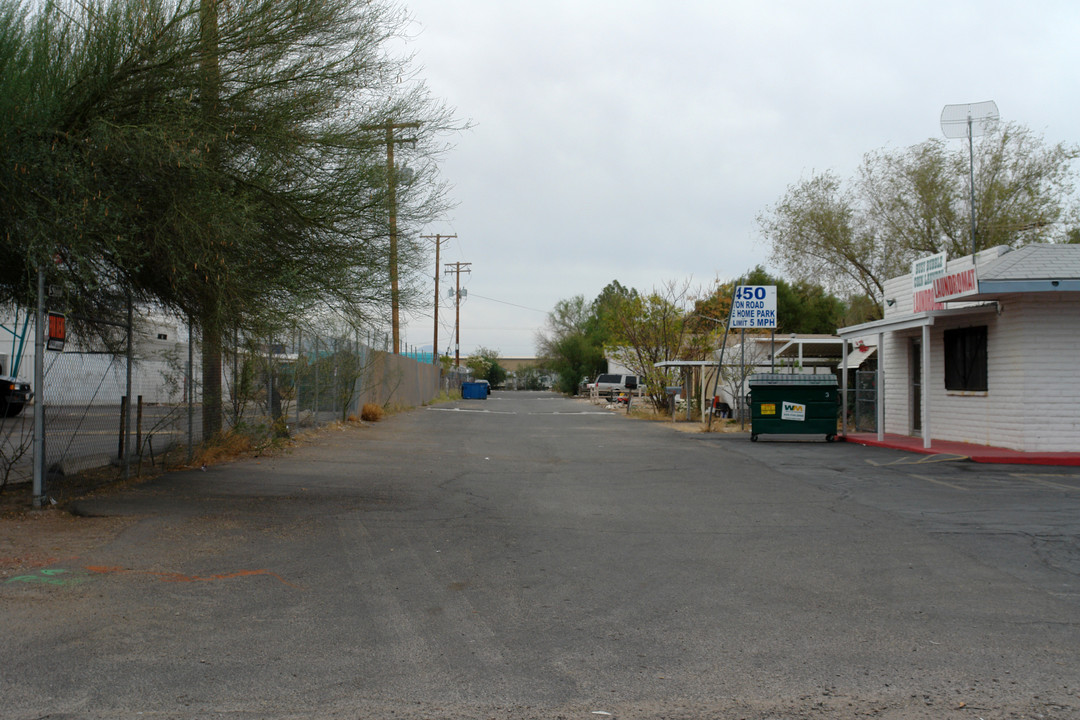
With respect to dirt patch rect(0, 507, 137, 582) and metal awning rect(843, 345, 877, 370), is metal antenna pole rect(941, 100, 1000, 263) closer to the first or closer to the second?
metal awning rect(843, 345, 877, 370)

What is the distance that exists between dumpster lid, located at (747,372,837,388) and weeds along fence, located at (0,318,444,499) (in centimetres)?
921

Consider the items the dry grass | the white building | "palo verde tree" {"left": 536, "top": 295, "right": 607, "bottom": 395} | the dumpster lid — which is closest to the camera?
the white building

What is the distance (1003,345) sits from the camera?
15711mm

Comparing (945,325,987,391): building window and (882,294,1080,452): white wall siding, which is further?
(945,325,987,391): building window

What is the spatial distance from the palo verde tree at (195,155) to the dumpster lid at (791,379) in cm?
1126

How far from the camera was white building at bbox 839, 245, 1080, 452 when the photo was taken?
14.9 meters

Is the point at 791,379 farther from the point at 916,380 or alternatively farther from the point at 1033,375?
the point at 1033,375

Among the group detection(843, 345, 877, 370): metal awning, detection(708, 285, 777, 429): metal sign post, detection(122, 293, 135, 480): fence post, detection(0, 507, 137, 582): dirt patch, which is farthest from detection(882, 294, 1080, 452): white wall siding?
detection(0, 507, 137, 582): dirt patch

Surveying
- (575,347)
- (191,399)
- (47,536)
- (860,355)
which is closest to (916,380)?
(860,355)

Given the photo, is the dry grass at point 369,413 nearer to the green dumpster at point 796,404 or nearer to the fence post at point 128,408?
the green dumpster at point 796,404

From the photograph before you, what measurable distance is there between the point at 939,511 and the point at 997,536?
1.47 m

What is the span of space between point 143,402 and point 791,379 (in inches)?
521

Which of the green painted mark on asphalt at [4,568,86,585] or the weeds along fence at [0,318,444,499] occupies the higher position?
the weeds along fence at [0,318,444,499]

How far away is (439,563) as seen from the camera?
7.12 m
